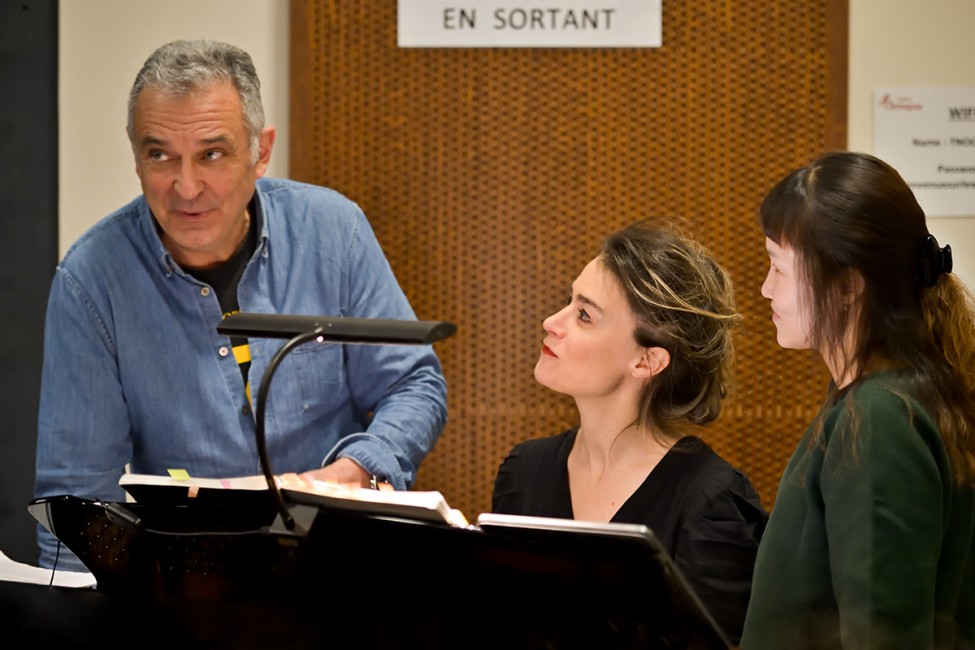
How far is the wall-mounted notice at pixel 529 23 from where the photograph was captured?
132 inches

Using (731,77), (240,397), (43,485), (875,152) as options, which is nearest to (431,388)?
(240,397)

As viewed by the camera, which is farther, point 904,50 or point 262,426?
point 904,50

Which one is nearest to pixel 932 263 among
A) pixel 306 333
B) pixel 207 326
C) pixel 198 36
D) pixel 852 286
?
pixel 852 286

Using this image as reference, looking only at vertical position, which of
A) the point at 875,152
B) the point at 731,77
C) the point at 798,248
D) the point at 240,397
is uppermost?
the point at 731,77

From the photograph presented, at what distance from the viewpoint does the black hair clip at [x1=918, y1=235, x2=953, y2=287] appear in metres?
1.88

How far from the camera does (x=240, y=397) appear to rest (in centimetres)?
266

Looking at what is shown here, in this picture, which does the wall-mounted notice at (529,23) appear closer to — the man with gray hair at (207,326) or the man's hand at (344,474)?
the man with gray hair at (207,326)

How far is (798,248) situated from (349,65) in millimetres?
1871

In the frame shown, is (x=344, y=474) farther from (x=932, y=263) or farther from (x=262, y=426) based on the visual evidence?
(x=932, y=263)

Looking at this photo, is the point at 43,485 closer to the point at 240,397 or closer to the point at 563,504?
the point at 240,397

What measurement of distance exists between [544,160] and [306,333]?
2007 millimetres

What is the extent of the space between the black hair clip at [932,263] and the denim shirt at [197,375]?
121 cm

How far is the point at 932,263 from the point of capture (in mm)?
1878

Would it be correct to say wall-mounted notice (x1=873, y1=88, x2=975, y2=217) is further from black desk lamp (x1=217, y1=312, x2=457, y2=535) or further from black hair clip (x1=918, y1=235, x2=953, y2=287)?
black desk lamp (x1=217, y1=312, x2=457, y2=535)
